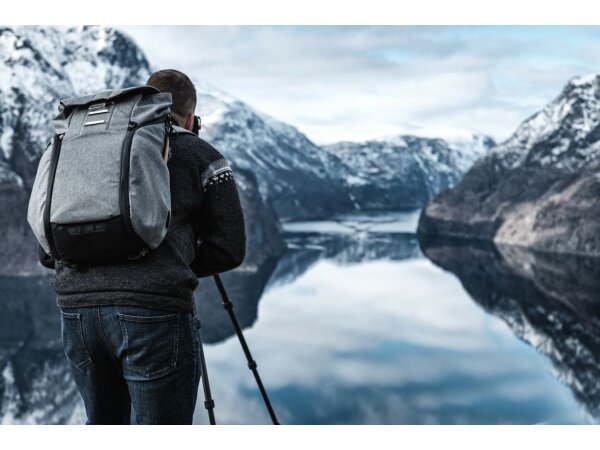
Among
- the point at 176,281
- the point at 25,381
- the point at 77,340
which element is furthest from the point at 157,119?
the point at 25,381

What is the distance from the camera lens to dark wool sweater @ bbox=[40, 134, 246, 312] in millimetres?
1041

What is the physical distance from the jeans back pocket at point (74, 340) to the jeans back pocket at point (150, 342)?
0.08m

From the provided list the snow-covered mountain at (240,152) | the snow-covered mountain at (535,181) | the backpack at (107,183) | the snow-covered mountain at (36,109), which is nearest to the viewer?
the backpack at (107,183)

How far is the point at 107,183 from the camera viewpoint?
101 centimetres

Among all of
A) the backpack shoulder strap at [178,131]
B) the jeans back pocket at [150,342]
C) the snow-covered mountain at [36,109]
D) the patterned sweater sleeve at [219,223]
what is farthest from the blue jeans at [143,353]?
the snow-covered mountain at [36,109]

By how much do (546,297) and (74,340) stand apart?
102 ft

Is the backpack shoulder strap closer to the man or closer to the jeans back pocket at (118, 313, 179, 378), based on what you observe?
the man

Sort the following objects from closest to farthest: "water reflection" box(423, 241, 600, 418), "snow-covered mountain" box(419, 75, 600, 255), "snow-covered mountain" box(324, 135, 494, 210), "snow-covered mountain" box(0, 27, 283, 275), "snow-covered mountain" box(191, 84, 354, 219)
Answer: "water reflection" box(423, 241, 600, 418), "snow-covered mountain" box(0, 27, 283, 275), "snow-covered mountain" box(191, 84, 354, 219), "snow-covered mountain" box(419, 75, 600, 255), "snow-covered mountain" box(324, 135, 494, 210)

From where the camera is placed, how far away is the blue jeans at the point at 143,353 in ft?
3.42

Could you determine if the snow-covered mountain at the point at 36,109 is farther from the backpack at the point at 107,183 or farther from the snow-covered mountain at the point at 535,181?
the backpack at the point at 107,183

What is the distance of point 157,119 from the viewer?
1.06 m

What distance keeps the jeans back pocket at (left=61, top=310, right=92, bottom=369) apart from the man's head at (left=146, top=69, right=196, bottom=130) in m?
0.37

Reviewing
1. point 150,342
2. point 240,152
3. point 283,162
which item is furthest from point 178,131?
point 283,162

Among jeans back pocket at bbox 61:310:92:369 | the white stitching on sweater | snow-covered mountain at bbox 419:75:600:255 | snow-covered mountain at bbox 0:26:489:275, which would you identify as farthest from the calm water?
the white stitching on sweater
